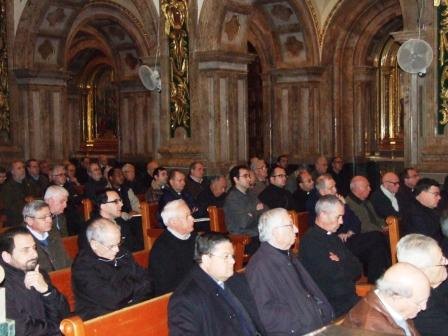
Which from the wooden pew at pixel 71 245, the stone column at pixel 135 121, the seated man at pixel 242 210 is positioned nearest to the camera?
the wooden pew at pixel 71 245

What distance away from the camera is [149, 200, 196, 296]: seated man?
196 inches

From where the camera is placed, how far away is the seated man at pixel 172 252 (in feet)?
16.3

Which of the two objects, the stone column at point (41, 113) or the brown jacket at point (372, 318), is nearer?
the brown jacket at point (372, 318)

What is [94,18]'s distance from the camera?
1795 centimetres

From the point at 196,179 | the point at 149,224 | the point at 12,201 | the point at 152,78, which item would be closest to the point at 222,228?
the point at 149,224

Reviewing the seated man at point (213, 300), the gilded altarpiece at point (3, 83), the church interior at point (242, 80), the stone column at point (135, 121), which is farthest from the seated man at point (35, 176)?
the seated man at point (213, 300)

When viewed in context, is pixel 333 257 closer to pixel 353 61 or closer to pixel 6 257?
pixel 6 257

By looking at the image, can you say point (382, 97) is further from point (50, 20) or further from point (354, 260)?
point (354, 260)

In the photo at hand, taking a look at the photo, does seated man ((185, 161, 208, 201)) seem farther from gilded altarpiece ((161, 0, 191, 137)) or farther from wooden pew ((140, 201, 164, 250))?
wooden pew ((140, 201, 164, 250))

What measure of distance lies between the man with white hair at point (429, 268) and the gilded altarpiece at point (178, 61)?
24.8ft

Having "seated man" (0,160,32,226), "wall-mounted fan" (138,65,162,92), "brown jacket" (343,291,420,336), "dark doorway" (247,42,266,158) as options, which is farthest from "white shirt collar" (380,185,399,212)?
"dark doorway" (247,42,266,158)

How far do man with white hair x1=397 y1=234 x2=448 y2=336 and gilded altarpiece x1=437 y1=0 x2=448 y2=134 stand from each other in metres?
6.11

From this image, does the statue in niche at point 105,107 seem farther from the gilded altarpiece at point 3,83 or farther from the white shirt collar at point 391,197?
the white shirt collar at point 391,197

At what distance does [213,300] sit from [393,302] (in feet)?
3.44
